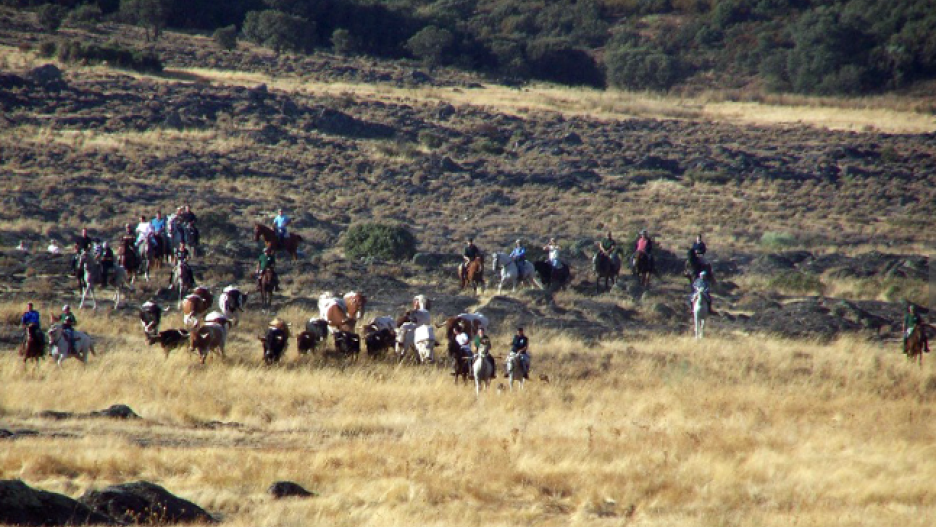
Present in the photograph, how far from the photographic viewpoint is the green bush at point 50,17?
2815 inches

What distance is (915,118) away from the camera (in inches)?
2798

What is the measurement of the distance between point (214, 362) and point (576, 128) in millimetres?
47232

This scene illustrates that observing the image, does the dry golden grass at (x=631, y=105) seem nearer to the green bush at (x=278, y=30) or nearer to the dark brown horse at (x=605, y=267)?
the green bush at (x=278, y=30)

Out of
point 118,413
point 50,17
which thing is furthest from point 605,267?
point 50,17

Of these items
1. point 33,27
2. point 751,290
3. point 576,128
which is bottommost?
point 751,290

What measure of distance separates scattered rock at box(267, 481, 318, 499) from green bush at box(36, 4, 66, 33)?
67.9 meters

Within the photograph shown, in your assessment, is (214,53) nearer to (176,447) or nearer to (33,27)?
(33,27)

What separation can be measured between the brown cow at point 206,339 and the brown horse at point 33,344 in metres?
2.80

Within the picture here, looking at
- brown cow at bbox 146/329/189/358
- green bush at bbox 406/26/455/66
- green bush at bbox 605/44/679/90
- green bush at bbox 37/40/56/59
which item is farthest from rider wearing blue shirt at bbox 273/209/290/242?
green bush at bbox 605/44/679/90

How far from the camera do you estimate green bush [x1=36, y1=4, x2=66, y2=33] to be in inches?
2815

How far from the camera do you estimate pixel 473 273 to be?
30.1 m

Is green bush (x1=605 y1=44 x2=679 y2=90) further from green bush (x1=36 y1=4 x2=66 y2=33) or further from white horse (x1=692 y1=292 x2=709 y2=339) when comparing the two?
white horse (x1=692 y1=292 x2=709 y2=339)

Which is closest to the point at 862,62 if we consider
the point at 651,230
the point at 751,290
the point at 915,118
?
the point at 915,118

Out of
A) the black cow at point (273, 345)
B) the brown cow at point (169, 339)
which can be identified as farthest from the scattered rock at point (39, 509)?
the black cow at point (273, 345)
